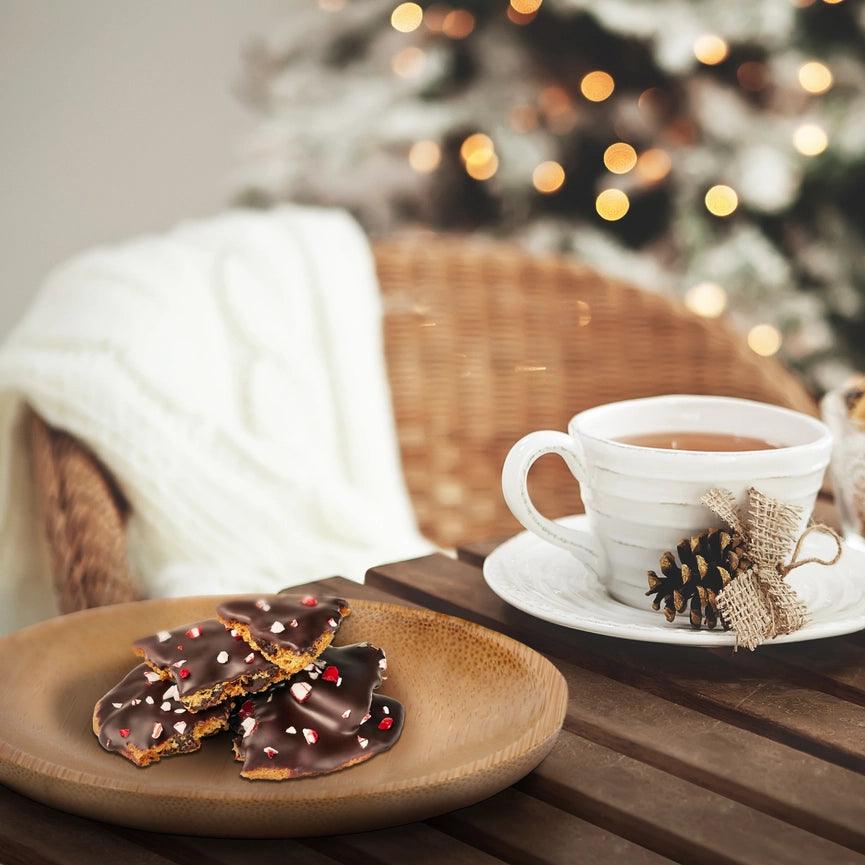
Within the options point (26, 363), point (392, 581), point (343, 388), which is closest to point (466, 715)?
point (392, 581)

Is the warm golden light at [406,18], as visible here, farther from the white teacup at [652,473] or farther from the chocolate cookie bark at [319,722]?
the chocolate cookie bark at [319,722]

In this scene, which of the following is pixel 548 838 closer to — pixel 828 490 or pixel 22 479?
pixel 828 490

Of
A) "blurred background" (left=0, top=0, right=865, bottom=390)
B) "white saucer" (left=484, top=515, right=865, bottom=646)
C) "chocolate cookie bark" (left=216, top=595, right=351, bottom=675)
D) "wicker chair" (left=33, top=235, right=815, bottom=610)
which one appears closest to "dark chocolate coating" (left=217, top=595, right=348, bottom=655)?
"chocolate cookie bark" (left=216, top=595, right=351, bottom=675)

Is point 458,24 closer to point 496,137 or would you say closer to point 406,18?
point 406,18

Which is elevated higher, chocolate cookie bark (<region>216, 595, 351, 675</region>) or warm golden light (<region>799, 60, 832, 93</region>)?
warm golden light (<region>799, 60, 832, 93</region>)

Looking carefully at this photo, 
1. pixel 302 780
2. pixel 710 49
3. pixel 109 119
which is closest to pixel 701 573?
pixel 302 780

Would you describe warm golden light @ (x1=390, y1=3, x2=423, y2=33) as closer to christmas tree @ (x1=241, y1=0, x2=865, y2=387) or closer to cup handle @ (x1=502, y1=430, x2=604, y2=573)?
christmas tree @ (x1=241, y1=0, x2=865, y2=387)
